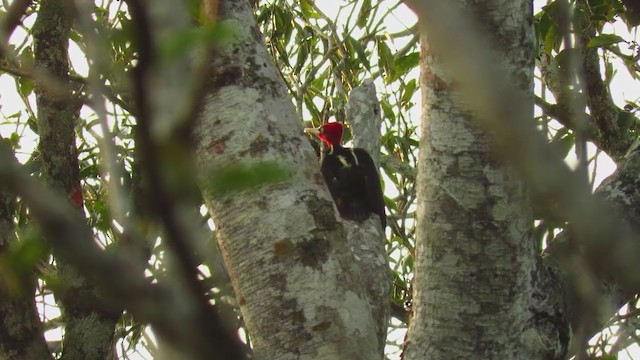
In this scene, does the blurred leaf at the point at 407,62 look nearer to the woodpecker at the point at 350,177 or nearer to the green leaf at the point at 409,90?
the woodpecker at the point at 350,177

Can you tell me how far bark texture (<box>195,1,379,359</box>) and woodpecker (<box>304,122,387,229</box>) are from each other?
1.80 metres

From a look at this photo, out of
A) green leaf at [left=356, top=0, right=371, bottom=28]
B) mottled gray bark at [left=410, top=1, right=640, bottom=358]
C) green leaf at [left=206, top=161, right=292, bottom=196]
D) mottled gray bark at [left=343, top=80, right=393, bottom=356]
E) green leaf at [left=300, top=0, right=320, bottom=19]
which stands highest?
green leaf at [left=300, top=0, right=320, bottom=19]

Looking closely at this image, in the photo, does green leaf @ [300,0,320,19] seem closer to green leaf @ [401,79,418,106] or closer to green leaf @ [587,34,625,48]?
green leaf @ [401,79,418,106]

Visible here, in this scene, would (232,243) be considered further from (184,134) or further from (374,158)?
(374,158)

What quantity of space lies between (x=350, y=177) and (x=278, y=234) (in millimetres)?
2582

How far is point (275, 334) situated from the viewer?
6.30ft

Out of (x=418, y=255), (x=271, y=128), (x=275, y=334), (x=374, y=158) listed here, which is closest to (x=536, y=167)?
(x=275, y=334)

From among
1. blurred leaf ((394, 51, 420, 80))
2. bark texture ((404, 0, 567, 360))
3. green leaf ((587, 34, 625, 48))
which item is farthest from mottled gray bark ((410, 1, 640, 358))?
blurred leaf ((394, 51, 420, 80))

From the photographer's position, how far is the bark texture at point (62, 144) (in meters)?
3.19

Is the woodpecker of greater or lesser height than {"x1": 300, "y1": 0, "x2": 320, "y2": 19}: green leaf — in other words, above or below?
below

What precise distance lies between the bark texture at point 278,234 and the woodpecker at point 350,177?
180 centimetres

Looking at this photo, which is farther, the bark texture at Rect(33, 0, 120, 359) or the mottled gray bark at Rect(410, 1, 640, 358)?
the bark texture at Rect(33, 0, 120, 359)

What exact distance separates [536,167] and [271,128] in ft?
4.40

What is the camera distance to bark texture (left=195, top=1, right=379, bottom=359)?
6.15 feet
